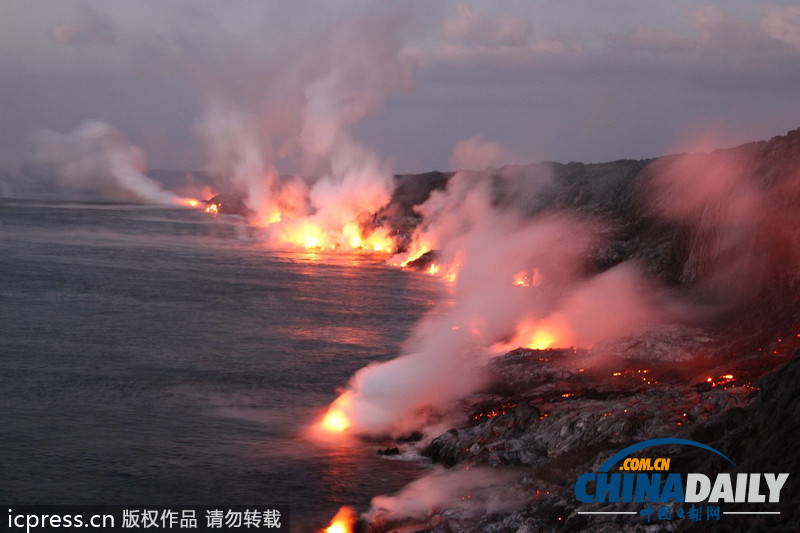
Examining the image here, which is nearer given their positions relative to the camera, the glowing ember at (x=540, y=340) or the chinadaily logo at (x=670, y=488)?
the chinadaily logo at (x=670, y=488)

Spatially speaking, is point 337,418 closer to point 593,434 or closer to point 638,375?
point 638,375

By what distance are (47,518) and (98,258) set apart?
61.8 m

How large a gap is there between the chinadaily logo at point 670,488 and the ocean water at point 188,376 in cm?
680

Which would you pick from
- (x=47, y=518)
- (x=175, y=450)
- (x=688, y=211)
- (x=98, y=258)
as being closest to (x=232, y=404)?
(x=175, y=450)

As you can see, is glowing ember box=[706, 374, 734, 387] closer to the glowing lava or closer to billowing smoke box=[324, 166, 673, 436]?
billowing smoke box=[324, 166, 673, 436]

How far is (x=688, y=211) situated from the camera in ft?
163

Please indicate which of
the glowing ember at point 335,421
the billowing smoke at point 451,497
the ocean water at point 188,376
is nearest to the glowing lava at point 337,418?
the glowing ember at point 335,421

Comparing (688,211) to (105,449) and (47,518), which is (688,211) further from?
(47,518)

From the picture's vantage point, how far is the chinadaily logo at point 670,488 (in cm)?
1270

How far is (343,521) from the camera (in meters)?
20.0

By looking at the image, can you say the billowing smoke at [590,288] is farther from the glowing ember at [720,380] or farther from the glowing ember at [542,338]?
the glowing ember at [720,380]

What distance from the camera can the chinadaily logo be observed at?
41.7ft

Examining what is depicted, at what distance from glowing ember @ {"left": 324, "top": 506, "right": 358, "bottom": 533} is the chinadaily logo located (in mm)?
5570

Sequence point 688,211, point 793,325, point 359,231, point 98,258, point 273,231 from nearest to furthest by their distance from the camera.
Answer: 1. point 793,325
2. point 688,211
3. point 98,258
4. point 359,231
5. point 273,231
